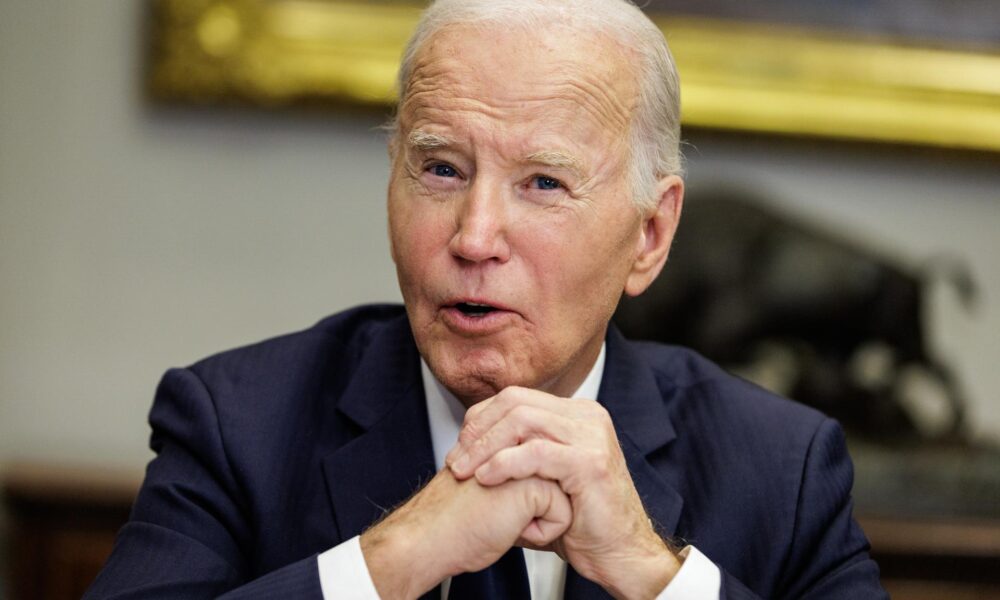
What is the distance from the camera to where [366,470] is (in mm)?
2191

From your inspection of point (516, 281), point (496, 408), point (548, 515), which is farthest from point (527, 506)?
point (516, 281)

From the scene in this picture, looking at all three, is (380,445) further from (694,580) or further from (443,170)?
(694,580)

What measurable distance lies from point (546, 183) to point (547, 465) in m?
0.47

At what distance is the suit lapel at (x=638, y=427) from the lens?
2.18 meters

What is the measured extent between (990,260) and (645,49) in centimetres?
320

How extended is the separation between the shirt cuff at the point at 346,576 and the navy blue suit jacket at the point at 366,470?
192mm

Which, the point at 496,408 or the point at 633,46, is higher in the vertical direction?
the point at 633,46

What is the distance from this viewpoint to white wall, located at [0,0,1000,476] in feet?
14.9

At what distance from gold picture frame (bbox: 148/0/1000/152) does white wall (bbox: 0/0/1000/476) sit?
0.12m

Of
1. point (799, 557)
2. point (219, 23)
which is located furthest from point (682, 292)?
point (799, 557)

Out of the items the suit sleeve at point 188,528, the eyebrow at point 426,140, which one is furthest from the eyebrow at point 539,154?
the suit sleeve at point 188,528

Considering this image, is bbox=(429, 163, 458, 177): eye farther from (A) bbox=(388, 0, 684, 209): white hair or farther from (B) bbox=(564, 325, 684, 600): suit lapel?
(B) bbox=(564, 325, 684, 600): suit lapel

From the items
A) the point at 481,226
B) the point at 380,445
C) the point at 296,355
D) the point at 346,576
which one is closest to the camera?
the point at 346,576

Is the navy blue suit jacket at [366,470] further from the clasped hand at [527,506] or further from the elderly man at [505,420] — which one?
the clasped hand at [527,506]
